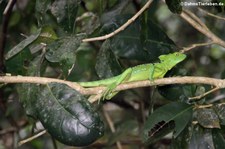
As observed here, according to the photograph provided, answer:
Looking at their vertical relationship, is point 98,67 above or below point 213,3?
below

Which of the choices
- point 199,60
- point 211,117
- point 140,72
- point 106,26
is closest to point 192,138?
point 211,117

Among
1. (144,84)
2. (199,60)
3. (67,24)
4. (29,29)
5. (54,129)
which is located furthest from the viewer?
(199,60)

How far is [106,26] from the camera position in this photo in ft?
6.97

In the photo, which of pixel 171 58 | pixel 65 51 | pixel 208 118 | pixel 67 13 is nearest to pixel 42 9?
pixel 67 13

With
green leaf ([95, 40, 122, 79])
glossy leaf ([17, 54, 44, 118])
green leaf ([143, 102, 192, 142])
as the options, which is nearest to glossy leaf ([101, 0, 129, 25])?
green leaf ([95, 40, 122, 79])

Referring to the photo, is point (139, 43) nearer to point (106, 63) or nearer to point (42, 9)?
point (106, 63)

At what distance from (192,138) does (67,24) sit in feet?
2.58

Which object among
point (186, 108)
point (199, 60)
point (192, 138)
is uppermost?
point (186, 108)

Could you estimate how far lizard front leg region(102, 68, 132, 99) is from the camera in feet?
6.08

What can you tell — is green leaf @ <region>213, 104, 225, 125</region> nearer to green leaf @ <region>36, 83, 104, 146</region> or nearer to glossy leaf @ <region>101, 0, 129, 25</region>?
green leaf @ <region>36, 83, 104, 146</region>

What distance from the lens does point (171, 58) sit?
216 centimetres

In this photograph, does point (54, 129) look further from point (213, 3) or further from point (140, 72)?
point (213, 3)

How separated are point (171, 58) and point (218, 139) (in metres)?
0.50

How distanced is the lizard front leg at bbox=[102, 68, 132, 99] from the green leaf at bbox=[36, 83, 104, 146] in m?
0.22
